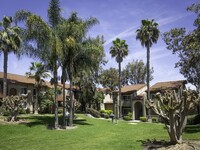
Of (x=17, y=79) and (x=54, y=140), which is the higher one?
(x=17, y=79)

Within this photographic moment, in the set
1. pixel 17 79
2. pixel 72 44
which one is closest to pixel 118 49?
pixel 17 79

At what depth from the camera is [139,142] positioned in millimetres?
18906

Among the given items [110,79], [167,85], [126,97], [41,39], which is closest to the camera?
[41,39]

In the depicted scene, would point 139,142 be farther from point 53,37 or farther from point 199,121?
point 199,121

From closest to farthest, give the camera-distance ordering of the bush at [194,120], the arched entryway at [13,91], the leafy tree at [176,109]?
the leafy tree at [176,109] → the bush at [194,120] → the arched entryway at [13,91]

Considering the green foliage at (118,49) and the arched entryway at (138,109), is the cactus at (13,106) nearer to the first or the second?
the green foliage at (118,49)

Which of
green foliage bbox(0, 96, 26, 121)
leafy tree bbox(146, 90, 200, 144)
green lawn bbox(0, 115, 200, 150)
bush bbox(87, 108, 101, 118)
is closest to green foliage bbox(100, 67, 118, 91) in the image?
bush bbox(87, 108, 101, 118)

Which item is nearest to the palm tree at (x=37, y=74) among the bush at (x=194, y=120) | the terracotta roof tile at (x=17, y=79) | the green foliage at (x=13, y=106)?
the terracotta roof tile at (x=17, y=79)

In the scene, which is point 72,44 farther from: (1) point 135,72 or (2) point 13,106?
(1) point 135,72

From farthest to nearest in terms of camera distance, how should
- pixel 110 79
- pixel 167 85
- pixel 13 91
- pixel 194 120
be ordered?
pixel 110 79 < pixel 167 85 < pixel 13 91 < pixel 194 120

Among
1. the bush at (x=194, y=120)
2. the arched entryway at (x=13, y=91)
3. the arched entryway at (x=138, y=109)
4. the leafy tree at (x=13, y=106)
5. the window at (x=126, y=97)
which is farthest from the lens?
the window at (x=126, y=97)

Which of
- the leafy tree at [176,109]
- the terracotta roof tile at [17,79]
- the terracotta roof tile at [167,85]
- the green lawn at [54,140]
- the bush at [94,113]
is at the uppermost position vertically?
the terracotta roof tile at [17,79]

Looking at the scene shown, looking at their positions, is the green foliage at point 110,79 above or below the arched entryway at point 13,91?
above

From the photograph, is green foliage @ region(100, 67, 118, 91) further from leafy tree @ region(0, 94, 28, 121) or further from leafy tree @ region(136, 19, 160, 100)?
leafy tree @ region(0, 94, 28, 121)
